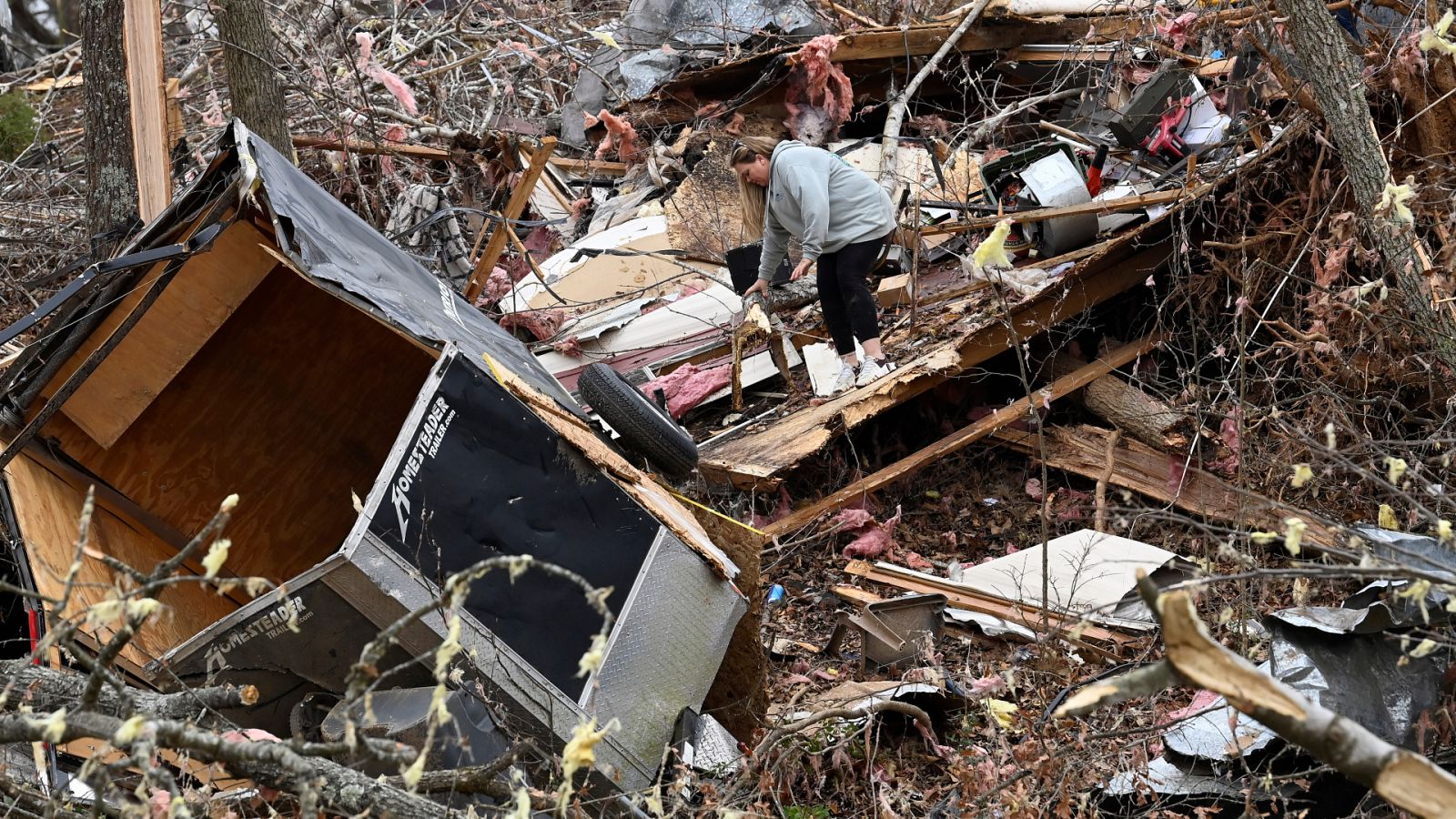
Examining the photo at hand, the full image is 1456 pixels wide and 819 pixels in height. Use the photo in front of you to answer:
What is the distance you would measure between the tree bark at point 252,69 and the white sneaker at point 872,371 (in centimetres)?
367

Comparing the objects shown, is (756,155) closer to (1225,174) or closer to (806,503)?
(806,503)

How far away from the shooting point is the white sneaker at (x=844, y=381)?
21.9 feet

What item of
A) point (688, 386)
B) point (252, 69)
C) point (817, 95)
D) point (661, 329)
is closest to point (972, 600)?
point (688, 386)

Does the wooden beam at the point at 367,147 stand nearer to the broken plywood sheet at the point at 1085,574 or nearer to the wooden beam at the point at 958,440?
the wooden beam at the point at 958,440

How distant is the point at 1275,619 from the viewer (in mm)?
3744

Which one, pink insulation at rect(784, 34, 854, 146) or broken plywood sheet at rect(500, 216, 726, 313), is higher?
pink insulation at rect(784, 34, 854, 146)

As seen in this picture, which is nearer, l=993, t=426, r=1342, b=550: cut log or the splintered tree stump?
the splintered tree stump

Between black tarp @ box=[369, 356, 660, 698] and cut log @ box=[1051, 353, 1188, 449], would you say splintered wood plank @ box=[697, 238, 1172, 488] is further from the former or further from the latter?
black tarp @ box=[369, 356, 660, 698]

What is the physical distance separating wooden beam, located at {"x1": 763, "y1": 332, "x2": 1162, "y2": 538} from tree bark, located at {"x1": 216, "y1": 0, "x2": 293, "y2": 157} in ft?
12.4

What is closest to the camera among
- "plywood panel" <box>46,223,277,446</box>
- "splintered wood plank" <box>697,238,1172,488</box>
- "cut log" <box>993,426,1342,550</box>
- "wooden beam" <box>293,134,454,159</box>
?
"plywood panel" <box>46,223,277,446</box>

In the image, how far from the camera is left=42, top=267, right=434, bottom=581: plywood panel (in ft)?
17.6

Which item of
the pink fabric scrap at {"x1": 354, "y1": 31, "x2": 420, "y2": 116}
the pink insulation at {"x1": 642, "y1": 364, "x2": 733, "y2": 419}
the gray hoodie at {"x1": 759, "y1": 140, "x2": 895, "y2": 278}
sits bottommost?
the pink insulation at {"x1": 642, "y1": 364, "x2": 733, "y2": 419}

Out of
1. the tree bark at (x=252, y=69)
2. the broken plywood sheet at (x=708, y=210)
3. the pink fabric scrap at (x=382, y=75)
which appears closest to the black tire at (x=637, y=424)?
the tree bark at (x=252, y=69)

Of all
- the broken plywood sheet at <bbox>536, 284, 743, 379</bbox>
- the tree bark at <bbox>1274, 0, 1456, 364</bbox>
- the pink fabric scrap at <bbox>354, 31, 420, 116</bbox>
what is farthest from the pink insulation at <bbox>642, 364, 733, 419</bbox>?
the tree bark at <bbox>1274, 0, 1456, 364</bbox>
